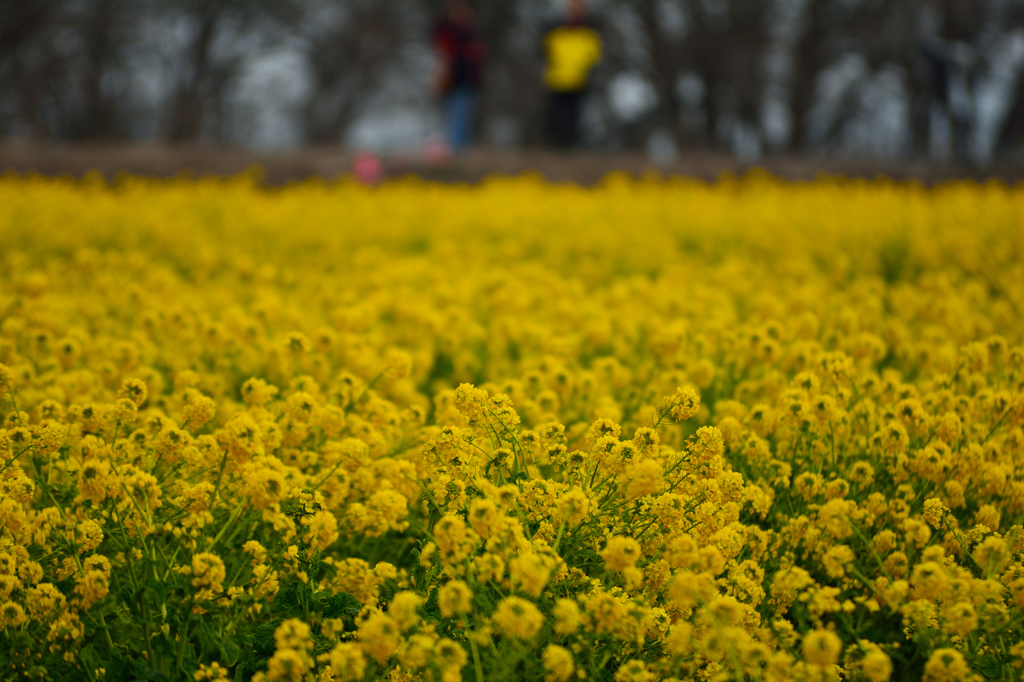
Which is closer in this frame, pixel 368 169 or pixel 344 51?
pixel 368 169

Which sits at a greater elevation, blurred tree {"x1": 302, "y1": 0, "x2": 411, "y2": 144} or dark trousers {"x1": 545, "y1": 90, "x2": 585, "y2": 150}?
blurred tree {"x1": 302, "y1": 0, "x2": 411, "y2": 144}

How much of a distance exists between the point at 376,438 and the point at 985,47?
25.1 meters

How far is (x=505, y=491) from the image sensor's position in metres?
2.06

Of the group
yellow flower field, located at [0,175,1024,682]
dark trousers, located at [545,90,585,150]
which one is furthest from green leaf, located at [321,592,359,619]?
dark trousers, located at [545,90,585,150]

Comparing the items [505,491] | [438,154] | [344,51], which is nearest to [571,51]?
[438,154]

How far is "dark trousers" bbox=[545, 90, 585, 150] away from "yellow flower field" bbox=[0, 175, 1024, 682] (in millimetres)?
10470

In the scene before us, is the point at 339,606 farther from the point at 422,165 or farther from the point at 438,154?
the point at 438,154

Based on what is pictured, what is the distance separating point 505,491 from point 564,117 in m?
13.8

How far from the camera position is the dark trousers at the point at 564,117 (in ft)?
48.8

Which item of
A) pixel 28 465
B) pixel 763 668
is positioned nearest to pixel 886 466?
pixel 763 668

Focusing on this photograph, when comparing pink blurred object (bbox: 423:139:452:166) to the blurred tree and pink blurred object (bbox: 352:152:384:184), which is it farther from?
the blurred tree

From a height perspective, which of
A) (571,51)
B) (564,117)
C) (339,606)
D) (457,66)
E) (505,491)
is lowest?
(339,606)

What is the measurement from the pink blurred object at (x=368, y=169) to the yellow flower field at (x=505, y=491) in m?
7.51

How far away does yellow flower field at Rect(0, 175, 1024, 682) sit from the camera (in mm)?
2000
